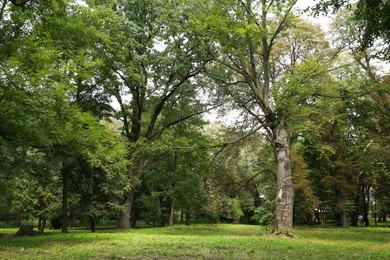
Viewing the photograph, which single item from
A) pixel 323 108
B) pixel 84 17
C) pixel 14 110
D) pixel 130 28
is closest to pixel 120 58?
pixel 130 28

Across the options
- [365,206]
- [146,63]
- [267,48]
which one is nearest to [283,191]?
[267,48]

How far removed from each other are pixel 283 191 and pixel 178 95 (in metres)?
11.8

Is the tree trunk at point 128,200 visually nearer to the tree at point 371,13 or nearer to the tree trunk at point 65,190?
the tree trunk at point 65,190

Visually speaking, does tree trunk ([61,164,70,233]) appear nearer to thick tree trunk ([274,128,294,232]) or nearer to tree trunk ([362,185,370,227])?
thick tree trunk ([274,128,294,232])

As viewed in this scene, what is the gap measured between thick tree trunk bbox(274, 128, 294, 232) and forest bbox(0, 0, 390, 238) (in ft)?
0.19

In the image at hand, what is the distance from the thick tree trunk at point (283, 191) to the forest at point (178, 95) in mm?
57

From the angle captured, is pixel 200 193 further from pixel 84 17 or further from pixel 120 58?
pixel 84 17

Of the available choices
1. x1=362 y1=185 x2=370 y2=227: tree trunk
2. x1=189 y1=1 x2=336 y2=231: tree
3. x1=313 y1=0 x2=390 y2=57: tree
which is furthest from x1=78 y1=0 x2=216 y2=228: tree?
x1=362 y1=185 x2=370 y2=227: tree trunk

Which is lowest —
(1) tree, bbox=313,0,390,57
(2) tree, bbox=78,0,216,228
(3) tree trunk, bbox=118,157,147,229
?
(3) tree trunk, bbox=118,157,147,229

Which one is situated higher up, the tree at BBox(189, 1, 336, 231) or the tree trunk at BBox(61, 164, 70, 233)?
the tree at BBox(189, 1, 336, 231)

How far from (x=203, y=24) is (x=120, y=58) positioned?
279 inches

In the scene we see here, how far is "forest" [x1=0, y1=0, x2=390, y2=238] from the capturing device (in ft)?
39.0

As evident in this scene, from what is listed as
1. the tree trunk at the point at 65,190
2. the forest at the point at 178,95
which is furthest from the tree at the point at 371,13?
the tree trunk at the point at 65,190

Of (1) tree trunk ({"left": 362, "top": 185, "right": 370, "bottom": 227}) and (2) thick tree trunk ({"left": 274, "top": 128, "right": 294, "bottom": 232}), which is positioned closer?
(2) thick tree trunk ({"left": 274, "top": 128, "right": 294, "bottom": 232})
